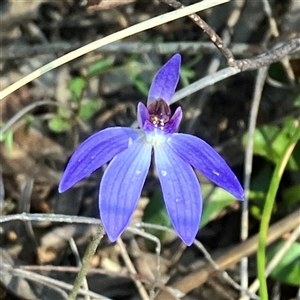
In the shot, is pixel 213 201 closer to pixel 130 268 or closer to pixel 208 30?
pixel 130 268

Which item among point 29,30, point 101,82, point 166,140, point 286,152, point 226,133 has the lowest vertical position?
point 166,140

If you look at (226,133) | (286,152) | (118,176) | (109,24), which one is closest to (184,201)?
(118,176)

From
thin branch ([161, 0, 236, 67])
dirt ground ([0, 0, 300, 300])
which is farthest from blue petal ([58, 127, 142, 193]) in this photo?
dirt ground ([0, 0, 300, 300])

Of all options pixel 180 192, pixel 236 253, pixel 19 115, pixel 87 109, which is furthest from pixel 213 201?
pixel 180 192

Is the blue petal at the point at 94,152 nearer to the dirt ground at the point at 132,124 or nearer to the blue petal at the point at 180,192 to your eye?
the blue petal at the point at 180,192

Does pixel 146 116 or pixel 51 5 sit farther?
pixel 51 5

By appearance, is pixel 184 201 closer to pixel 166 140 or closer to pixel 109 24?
pixel 166 140
